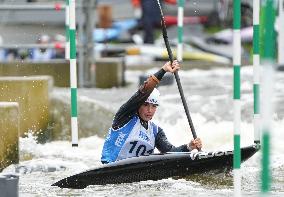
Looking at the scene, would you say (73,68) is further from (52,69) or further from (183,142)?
(52,69)

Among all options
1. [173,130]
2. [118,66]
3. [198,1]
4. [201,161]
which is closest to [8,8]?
[118,66]

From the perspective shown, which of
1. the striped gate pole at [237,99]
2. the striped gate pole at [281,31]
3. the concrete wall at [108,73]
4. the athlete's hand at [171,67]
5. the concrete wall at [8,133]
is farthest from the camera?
the concrete wall at [108,73]

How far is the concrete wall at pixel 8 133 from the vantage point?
10172mm

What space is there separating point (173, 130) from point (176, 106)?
49.0 inches

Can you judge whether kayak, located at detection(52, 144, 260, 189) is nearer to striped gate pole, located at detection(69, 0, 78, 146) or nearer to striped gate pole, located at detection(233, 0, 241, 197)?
striped gate pole, located at detection(69, 0, 78, 146)

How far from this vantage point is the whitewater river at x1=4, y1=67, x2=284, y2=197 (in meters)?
9.41

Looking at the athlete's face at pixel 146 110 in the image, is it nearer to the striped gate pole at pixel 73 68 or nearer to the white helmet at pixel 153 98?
the white helmet at pixel 153 98

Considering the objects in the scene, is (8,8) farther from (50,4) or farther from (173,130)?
(173,130)

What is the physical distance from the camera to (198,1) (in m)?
27.3

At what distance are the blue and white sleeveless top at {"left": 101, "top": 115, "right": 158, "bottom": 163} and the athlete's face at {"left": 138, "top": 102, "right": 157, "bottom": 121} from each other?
0.21 ft

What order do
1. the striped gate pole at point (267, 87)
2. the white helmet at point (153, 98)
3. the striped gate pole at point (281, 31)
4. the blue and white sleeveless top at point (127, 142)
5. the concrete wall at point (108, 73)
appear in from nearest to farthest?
the striped gate pole at point (267, 87) → the white helmet at point (153, 98) → the blue and white sleeveless top at point (127, 142) → the striped gate pole at point (281, 31) → the concrete wall at point (108, 73)

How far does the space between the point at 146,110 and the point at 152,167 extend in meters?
0.52

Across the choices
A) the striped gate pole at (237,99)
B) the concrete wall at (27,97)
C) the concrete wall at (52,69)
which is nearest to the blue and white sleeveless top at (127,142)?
the concrete wall at (27,97)

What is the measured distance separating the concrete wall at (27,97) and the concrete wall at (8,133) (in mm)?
1778
